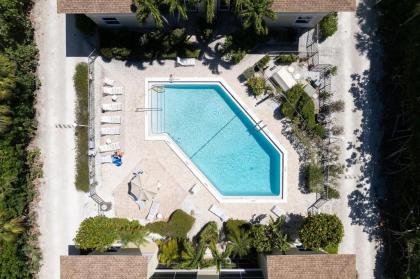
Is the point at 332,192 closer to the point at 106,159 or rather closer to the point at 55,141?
the point at 106,159

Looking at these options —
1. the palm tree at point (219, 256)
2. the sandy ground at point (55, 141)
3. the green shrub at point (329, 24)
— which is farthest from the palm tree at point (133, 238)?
the green shrub at point (329, 24)

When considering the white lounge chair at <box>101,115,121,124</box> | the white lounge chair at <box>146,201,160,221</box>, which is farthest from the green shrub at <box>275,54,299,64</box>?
the white lounge chair at <box>146,201,160,221</box>

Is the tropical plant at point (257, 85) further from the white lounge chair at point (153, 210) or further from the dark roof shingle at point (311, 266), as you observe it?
the dark roof shingle at point (311, 266)

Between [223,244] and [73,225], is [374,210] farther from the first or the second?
[73,225]

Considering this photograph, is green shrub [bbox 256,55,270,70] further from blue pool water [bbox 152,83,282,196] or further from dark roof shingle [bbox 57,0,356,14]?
dark roof shingle [bbox 57,0,356,14]

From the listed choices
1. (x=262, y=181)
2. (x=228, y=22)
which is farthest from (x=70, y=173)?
(x=228, y=22)

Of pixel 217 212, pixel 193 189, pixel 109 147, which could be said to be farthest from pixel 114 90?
pixel 217 212
